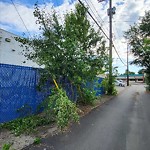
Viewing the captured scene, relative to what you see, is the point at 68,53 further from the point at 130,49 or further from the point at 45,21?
the point at 130,49

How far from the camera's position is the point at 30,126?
6145 millimetres

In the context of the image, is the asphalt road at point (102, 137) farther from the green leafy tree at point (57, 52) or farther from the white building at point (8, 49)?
the white building at point (8, 49)

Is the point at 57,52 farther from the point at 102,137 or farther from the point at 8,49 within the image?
the point at 8,49

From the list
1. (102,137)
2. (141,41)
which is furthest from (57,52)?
(141,41)

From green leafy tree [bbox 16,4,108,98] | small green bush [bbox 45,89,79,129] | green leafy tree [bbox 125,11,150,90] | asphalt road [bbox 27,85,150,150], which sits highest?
green leafy tree [bbox 125,11,150,90]

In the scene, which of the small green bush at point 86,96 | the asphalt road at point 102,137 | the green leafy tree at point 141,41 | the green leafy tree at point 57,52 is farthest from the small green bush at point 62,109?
the green leafy tree at point 141,41

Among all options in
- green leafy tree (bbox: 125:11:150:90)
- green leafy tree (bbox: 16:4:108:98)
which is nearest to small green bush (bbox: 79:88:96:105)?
green leafy tree (bbox: 16:4:108:98)

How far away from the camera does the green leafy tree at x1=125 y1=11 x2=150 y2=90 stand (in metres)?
27.1

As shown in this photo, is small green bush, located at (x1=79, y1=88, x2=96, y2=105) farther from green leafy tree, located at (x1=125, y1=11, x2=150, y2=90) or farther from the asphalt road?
green leafy tree, located at (x1=125, y1=11, x2=150, y2=90)

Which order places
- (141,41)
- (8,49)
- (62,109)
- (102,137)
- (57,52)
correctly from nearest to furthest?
(102,137)
(62,109)
(57,52)
(8,49)
(141,41)

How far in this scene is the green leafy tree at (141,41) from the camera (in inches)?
1067

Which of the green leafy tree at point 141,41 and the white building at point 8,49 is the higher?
the green leafy tree at point 141,41

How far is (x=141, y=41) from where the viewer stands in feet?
92.3

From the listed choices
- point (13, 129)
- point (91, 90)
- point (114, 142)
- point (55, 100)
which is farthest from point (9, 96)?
point (91, 90)
